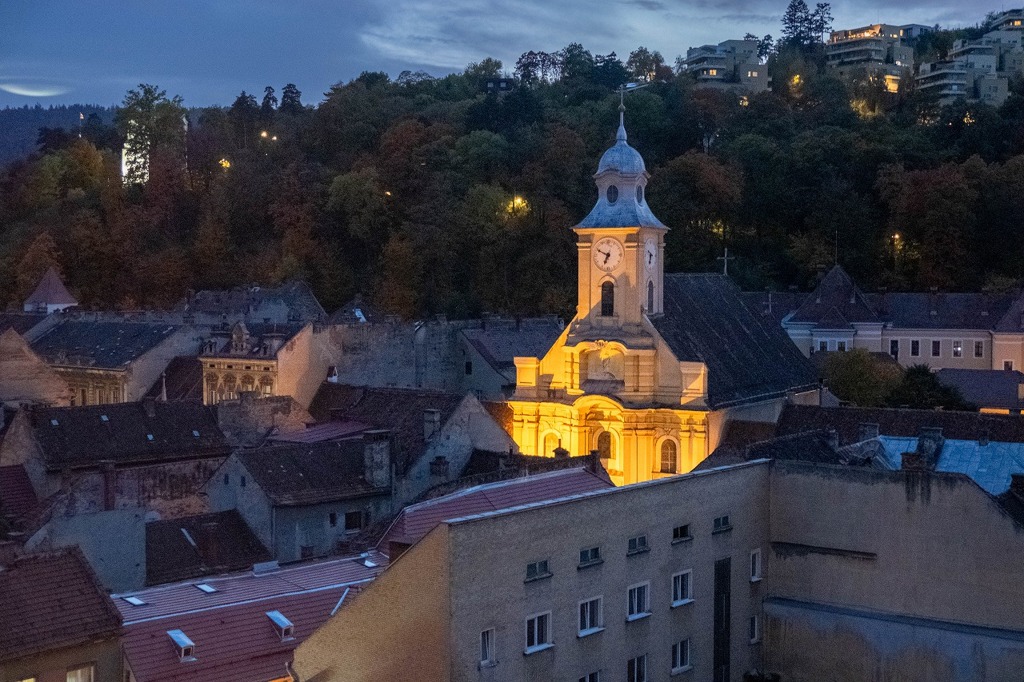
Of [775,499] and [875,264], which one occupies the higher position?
[875,264]

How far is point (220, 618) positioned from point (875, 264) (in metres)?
64.0

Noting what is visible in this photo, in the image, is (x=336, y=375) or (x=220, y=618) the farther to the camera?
(x=336, y=375)

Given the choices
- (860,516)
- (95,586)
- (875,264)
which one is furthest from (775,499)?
(875,264)

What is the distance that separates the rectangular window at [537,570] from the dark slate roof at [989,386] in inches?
1310

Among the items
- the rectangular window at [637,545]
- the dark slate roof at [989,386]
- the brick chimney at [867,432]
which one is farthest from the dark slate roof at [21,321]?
the rectangular window at [637,545]

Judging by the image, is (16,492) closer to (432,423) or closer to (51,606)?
(432,423)

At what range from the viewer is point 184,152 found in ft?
371

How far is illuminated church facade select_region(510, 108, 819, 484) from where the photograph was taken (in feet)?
142

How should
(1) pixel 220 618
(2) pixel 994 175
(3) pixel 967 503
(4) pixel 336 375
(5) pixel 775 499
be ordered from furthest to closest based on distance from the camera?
(2) pixel 994 175
(4) pixel 336 375
(5) pixel 775 499
(3) pixel 967 503
(1) pixel 220 618

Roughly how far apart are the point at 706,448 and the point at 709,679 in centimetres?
1618

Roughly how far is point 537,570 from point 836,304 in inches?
1915

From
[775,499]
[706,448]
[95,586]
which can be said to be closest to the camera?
[95,586]

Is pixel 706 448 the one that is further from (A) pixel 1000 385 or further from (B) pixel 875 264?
(B) pixel 875 264

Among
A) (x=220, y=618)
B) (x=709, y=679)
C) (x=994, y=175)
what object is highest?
(x=994, y=175)
